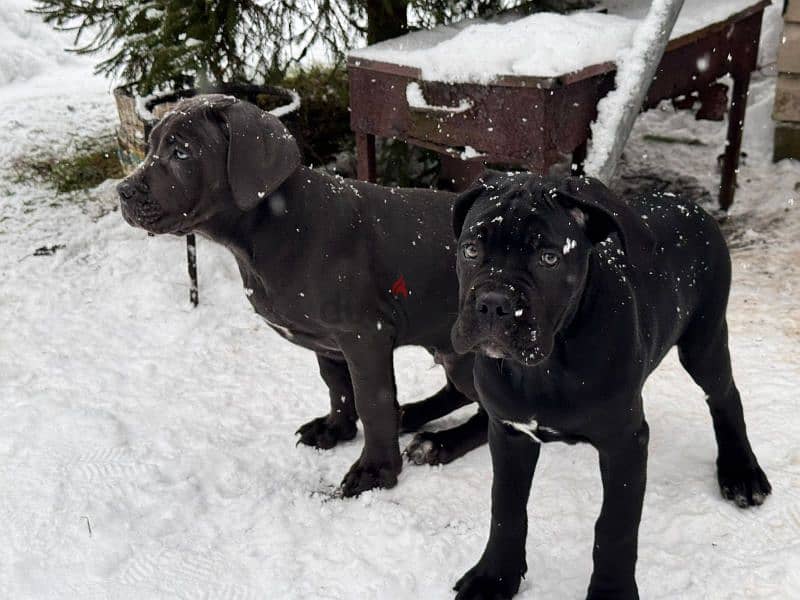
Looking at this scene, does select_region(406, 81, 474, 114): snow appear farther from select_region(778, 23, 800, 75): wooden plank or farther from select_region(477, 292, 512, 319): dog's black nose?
select_region(778, 23, 800, 75): wooden plank

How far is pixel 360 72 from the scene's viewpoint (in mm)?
5535

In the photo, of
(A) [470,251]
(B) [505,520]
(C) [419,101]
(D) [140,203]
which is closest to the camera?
(A) [470,251]

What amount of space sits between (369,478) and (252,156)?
1409 millimetres

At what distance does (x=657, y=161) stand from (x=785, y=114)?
1048 millimetres

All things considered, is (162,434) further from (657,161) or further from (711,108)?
(657,161)

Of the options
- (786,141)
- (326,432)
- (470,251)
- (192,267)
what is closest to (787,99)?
(786,141)

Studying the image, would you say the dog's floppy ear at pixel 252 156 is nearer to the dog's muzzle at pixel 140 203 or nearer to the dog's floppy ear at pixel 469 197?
the dog's muzzle at pixel 140 203

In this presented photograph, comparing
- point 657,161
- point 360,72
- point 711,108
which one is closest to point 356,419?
Result: point 360,72

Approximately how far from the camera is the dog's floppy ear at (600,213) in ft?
8.36

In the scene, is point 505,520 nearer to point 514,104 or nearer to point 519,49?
point 514,104

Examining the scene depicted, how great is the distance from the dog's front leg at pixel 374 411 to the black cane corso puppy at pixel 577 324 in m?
0.74

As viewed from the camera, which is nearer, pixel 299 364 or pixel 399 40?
pixel 299 364

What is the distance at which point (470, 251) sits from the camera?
101 inches

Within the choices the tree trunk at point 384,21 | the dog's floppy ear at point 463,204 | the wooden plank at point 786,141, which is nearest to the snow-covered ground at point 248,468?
the dog's floppy ear at point 463,204
